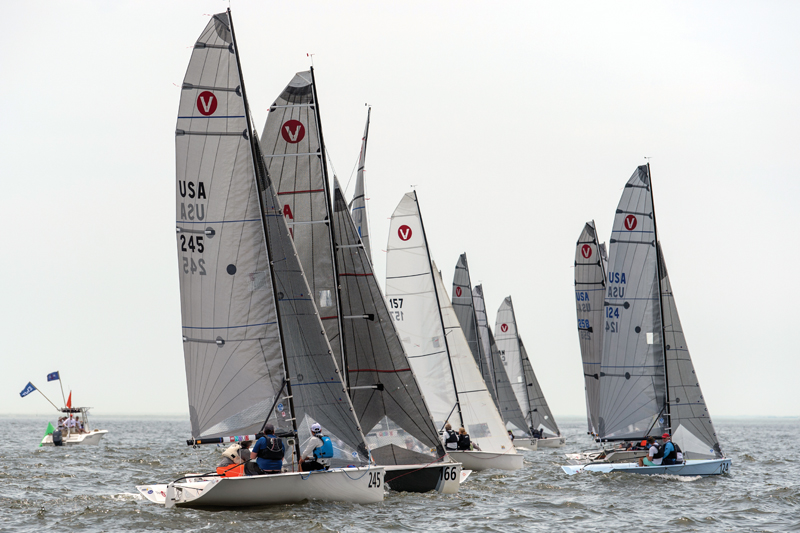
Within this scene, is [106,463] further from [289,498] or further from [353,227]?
[289,498]

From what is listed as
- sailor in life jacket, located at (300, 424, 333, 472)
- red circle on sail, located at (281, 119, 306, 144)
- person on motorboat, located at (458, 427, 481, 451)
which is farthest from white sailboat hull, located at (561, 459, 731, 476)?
red circle on sail, located at (281, 119, 306, 144)

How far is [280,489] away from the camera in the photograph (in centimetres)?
1527

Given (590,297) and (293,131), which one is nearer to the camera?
(293,131)

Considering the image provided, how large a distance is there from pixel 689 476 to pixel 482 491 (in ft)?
20.6

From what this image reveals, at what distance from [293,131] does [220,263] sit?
4852 mm

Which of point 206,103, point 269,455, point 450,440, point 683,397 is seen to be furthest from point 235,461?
point 683,397

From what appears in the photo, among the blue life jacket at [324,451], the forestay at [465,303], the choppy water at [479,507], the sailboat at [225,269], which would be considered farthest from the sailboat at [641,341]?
the sailboat at [225,269]

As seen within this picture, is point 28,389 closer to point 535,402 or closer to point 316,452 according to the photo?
point 535,402

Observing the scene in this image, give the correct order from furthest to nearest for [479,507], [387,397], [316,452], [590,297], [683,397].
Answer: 1. [590,297]
2. [683,397]
3. [387,397]
4. [479,507]
5. [316,452]

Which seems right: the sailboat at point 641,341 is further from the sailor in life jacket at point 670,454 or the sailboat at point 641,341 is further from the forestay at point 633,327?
the sailor in life jacket at point 670,454

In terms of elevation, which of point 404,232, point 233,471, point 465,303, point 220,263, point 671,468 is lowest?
point 671,468

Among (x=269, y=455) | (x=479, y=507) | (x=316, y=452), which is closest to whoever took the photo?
(x=269, y=455)

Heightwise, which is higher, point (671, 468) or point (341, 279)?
point (341, 279)

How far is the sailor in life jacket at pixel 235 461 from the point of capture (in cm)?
1648
